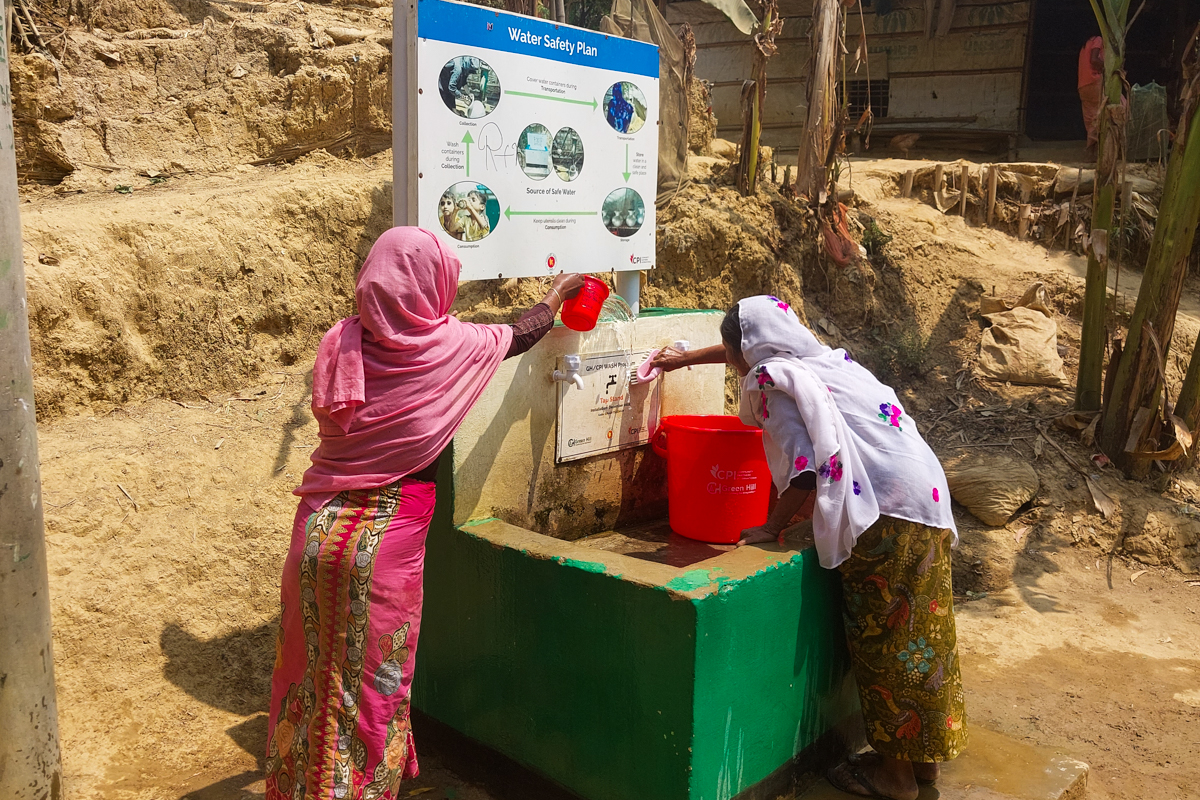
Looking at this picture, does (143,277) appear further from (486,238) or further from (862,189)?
(862,189)

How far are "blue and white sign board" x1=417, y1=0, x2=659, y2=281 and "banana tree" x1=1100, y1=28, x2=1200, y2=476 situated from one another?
142 inches

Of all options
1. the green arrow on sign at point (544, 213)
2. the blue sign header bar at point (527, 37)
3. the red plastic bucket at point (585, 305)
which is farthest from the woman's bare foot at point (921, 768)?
the blue sign header bar at point (527, 37)

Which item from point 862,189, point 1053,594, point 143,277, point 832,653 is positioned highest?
point 862,189

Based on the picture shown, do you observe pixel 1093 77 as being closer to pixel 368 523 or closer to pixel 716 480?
pixel 716 480

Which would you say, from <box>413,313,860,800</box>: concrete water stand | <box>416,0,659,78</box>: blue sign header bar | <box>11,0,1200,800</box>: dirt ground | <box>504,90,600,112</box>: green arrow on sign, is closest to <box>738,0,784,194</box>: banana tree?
<box>11,0,1200,800</box>: dirt ground

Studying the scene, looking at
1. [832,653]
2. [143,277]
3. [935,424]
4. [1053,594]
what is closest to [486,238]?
[832,653]

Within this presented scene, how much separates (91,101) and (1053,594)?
629 centimetres

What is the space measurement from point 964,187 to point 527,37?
20.8ft

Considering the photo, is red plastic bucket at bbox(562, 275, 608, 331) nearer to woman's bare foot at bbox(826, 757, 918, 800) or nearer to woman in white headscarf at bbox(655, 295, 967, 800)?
woman in white headscarf at bbox(655, 295, 967, 800)

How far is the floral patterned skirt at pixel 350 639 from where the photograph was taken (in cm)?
243

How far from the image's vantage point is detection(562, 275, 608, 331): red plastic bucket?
3.17 m

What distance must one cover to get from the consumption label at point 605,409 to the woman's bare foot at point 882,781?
139 cm

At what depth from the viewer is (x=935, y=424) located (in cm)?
650

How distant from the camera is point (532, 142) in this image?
3.46 meters
